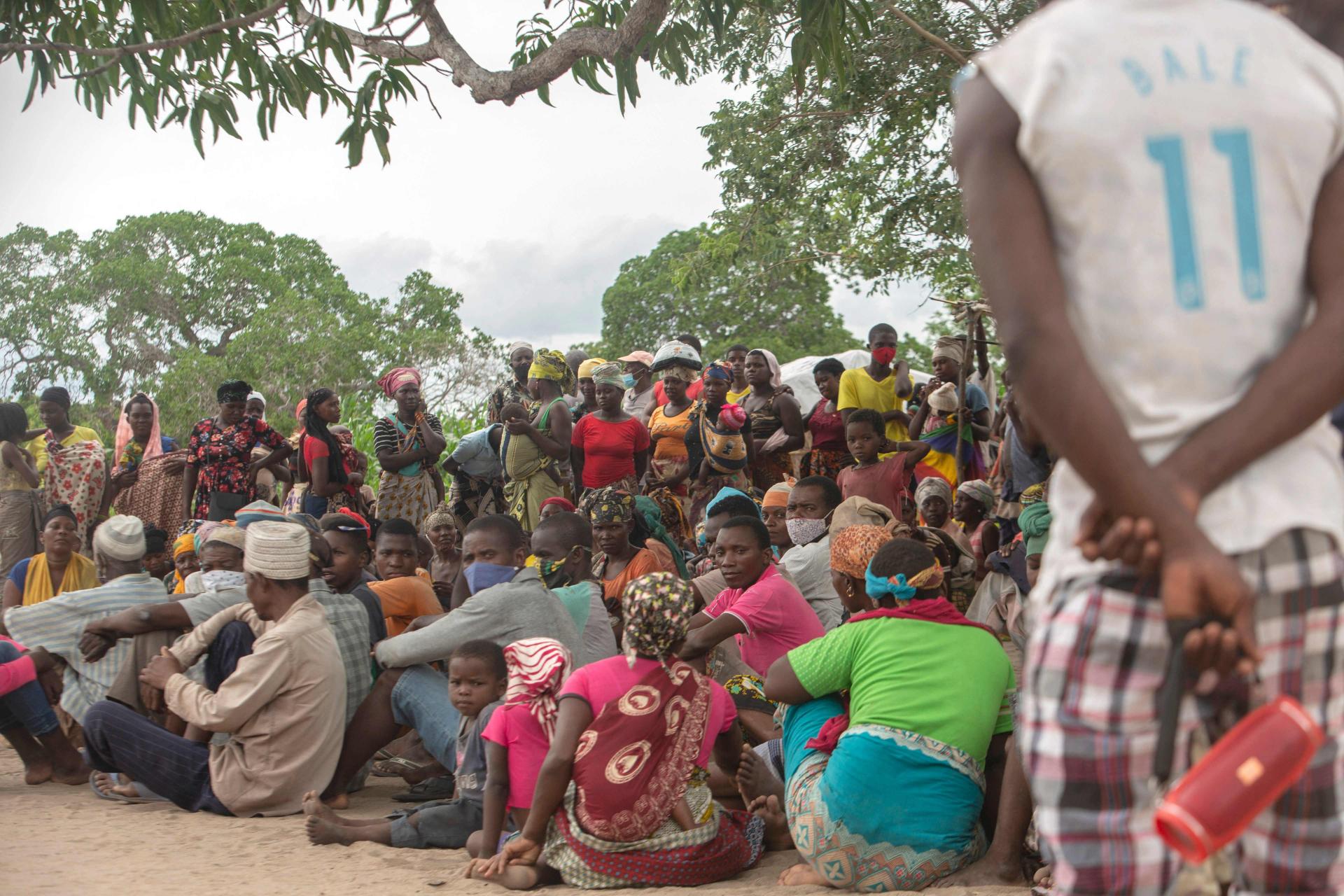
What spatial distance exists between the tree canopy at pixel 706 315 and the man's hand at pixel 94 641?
1877 cm

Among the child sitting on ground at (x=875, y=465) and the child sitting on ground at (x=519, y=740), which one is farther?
the child sitting on ground at (x=875, y=465)

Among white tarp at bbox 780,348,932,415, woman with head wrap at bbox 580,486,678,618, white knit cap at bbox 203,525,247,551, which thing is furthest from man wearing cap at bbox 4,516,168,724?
white tarp at bbox 780,348,932,415

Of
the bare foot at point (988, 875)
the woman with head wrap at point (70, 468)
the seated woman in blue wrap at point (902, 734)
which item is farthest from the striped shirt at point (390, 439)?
the bare foot at point (988, 875)

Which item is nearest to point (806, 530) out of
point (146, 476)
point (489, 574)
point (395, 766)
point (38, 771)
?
point (489, 574)

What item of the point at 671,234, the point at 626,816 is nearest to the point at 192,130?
the point at 626,816

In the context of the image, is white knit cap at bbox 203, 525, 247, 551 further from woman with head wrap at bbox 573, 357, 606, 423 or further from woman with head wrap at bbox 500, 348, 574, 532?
woman with head wrap at bbox 573, 357, 606, 423

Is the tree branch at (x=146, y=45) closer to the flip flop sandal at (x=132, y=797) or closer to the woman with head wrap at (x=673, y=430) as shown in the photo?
the flip flop sandal at (x=132, y=797)

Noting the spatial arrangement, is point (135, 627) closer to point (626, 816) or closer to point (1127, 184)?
point (626, 816)

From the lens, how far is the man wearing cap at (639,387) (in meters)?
9.79

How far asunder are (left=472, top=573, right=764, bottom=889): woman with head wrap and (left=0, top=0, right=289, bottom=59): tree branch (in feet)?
9.57

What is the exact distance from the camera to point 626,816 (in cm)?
430

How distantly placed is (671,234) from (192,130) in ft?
97.9

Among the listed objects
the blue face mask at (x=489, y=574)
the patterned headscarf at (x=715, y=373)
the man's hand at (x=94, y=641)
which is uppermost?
the patterned headscarf at (x=715, y=373)

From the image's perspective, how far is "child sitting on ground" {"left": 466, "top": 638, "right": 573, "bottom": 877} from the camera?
4617 millimetres
